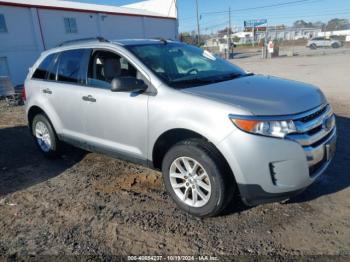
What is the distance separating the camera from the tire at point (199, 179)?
3.04m

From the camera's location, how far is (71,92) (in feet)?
14.4

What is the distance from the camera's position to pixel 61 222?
344 centimetres

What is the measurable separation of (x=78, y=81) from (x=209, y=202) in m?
2.44

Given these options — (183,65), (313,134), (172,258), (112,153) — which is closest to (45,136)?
(112,153)

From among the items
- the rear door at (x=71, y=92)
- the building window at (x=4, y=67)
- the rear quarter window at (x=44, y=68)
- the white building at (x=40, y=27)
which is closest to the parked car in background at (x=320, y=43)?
the white building at (x=40, y=27)

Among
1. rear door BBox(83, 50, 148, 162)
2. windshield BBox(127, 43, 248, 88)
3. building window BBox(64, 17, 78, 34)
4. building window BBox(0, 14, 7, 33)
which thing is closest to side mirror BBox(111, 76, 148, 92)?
rear door BBox(83, 50, 148, 162)

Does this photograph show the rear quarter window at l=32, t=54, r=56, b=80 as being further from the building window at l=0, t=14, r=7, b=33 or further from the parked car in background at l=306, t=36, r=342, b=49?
the parked car in background at l=306, t=36, r=342, b=49

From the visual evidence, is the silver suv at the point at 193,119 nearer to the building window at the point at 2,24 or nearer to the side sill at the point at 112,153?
the side sill at the point at 112,153

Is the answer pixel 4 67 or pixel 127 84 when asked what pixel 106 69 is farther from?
pixel 4 67

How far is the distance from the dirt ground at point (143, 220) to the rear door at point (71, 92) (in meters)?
0.71

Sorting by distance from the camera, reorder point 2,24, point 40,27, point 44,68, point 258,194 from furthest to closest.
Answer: point 40,27 < point 2,24 < point 44,68 < point 258,194

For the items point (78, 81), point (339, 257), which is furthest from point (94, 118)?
point (339, 257)

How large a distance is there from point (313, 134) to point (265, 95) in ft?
1.88

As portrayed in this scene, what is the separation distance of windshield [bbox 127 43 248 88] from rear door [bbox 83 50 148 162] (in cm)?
27
